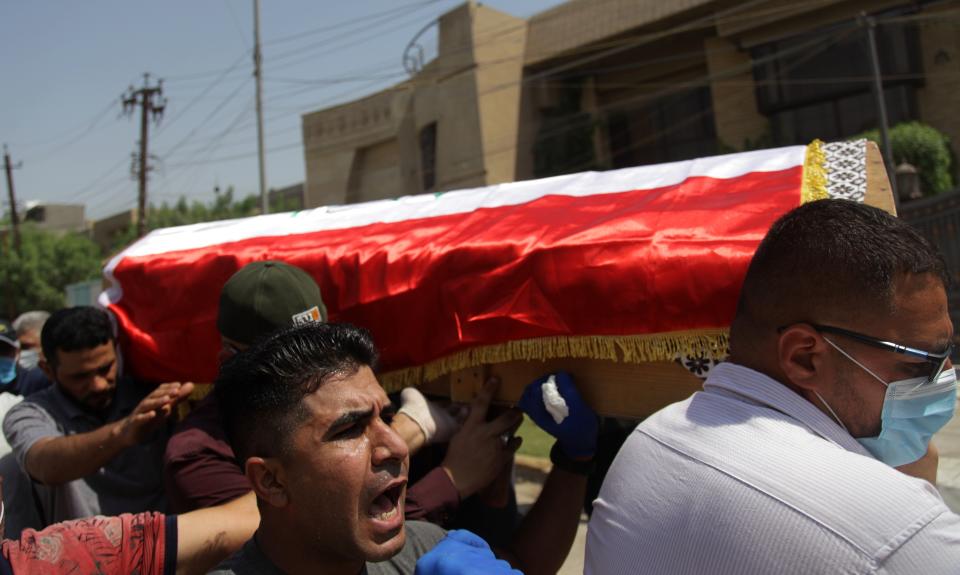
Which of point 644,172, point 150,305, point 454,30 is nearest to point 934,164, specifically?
point 454,30

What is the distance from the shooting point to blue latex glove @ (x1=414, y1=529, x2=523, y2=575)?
1258 millimetres

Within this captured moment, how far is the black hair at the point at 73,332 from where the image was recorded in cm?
265

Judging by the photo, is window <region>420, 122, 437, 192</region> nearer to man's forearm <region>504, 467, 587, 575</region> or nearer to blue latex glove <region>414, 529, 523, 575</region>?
man's forearm <region>504, 467, 587, 575</region>

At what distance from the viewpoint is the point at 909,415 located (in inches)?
51.3

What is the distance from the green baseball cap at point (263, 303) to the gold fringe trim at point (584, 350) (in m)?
0.37

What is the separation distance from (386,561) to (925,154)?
1555 cm

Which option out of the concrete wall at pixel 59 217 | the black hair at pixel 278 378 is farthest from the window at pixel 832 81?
the concrete wall at pixel 59 217

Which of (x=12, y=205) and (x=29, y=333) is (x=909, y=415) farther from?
(x=12, y=205)

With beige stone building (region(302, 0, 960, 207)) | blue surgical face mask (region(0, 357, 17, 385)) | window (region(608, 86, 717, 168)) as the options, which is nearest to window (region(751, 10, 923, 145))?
beige stone building (region(302, 0, 960, 207))

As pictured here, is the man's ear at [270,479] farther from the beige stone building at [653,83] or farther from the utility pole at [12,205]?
the utility pole at [12,205]

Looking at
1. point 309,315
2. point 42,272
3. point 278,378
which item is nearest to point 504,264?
point 309,315

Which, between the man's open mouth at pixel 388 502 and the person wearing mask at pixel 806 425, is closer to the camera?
the person wearing mask at pixel 806 425

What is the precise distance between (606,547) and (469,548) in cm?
24

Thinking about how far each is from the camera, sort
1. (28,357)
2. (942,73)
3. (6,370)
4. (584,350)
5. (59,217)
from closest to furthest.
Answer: (584,350) → (6,370) → (28,357) → (942,73) → (59,217)
